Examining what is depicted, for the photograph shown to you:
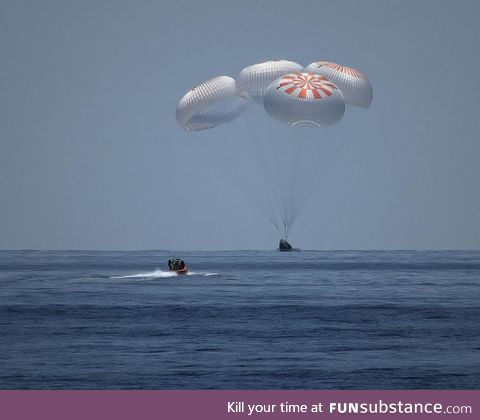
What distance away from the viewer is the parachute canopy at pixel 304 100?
178 feet

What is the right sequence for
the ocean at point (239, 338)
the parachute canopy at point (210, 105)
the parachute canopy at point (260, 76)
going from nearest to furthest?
the ocean at point (239, 338) < the parachute canopy at point (210, 105) < the parachute canopy at point (260, 76)

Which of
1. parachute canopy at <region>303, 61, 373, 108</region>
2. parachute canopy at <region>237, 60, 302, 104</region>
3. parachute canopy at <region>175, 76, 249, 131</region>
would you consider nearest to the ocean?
parachute canopy at <region>175, 76, 249, 131</region>

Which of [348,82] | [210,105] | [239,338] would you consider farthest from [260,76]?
[239,338]

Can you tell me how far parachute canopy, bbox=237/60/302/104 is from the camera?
59.0 meters

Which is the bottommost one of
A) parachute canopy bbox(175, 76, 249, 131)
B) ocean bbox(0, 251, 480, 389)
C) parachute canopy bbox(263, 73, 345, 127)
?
ocean bbox(0, 251, 480, 389)

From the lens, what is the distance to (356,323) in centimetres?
4081

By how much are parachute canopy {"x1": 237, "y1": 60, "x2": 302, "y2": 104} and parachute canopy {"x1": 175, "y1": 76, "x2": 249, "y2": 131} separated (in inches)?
30.5

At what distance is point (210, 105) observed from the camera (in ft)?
194

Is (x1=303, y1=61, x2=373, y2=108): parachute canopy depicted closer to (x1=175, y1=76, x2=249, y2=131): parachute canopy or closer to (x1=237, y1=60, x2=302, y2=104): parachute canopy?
(x1=237, y1=60, x2=302, y2=104): parachute canopy

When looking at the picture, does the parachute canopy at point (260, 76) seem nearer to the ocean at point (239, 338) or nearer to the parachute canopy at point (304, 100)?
the parachute canopy at point (304, 100)

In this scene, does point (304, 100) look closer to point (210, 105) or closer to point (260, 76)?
point (260, 76)

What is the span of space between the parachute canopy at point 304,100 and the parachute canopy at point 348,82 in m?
3.16

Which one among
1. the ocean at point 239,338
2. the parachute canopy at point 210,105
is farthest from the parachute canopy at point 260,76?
the ocean at point 239,338
